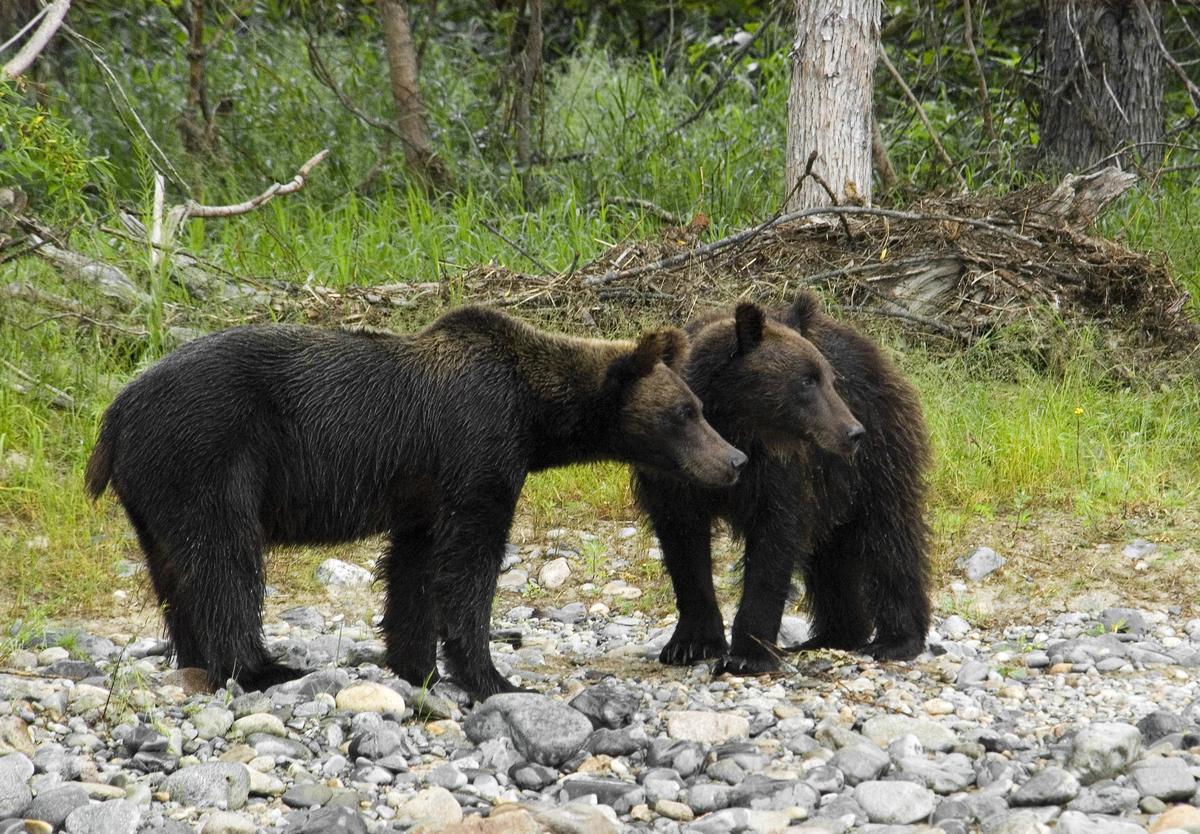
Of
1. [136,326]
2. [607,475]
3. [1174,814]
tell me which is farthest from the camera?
[136,326]

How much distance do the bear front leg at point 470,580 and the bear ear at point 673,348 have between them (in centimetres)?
80

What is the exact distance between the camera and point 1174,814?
→ 3617 millimetres

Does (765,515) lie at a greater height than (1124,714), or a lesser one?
greater

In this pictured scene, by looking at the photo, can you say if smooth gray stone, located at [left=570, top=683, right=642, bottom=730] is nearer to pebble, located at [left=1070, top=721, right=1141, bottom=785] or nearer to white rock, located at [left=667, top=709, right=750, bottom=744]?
white rock, located at [left=667, top=709, right=750, bottom=744]

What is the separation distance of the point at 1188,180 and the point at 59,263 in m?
8.65

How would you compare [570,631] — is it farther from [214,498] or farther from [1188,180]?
[1188,180]

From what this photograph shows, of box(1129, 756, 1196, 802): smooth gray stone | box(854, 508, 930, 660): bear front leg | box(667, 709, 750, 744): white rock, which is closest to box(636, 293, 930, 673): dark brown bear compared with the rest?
box(854, 508, 930, 660): bear front leg

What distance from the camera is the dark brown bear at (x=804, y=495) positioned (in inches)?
215

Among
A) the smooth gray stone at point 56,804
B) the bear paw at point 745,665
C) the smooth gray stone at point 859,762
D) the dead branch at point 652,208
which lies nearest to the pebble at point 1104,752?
the smooth gray stone at point 859,762

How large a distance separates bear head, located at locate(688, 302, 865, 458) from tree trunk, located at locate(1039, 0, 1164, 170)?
6.02 m

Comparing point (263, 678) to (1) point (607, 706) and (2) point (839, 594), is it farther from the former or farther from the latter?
(2) point (839, 594)

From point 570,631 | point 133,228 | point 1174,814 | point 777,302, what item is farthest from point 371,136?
point 1174,814

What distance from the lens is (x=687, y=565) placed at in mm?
5574

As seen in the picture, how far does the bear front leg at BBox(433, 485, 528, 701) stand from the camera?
4.93 m
